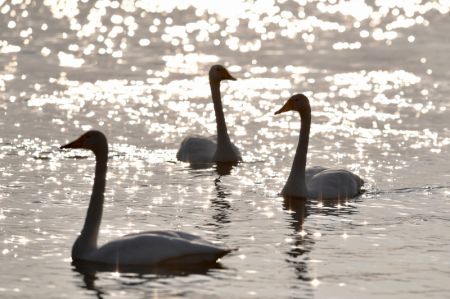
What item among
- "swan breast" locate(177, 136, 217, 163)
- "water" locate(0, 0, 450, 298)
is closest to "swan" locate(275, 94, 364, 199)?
"water" locate(0, 0, 450, 298)

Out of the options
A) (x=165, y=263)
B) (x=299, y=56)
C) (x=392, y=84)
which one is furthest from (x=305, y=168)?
→ (x=299, y=56)

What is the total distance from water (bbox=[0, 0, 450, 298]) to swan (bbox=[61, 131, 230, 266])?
0.67ft

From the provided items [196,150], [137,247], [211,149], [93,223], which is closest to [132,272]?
[137,247]

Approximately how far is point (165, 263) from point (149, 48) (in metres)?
21.1

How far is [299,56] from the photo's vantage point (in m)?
33.8

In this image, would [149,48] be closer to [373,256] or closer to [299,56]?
[299,56]

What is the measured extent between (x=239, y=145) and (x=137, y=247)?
357 inches

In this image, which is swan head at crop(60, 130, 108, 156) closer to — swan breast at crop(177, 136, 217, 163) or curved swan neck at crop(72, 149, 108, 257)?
curved swan neck at crop(72, 149, 108, 257)

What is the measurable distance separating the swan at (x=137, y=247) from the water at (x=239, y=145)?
0.20 meters

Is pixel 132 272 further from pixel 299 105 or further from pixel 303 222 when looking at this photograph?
pixel 299 105

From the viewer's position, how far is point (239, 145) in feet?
A: 76.0

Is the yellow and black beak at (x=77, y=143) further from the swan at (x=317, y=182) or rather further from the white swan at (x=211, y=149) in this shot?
the white swan at (x=211, y=149)

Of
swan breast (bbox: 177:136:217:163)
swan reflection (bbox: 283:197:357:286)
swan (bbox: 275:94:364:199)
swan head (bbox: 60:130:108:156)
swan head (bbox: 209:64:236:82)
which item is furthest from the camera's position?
swan head (bbox: 209:64:236:82)

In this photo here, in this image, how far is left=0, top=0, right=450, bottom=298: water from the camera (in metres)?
14.4
